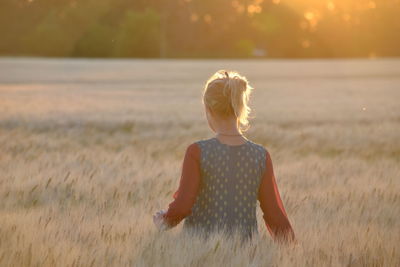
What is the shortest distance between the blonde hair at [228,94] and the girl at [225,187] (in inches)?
2.2

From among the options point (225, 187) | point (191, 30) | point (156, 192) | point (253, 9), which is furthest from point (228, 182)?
point (253, 9)

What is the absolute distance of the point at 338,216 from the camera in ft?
13.9

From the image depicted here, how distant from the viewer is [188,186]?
11.4ft

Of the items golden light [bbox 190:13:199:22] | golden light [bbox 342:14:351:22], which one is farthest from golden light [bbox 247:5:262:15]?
golden light [bbox 342:14:351:22]

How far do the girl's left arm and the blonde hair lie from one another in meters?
0.27

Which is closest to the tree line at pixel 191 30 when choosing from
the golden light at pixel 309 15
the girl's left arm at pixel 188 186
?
the golden light at pixel 309 15

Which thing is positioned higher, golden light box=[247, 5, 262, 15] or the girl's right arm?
golden light box=[247, 5, 262, 15]

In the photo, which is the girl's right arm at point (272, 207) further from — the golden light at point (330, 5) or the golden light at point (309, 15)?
the golden light at point (309, 15)

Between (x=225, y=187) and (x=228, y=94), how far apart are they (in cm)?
51

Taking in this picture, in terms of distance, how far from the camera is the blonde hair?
3.26m

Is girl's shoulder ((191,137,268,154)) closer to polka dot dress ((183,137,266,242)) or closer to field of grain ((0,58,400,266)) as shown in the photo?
polka dot dress ((183,137,266,242))

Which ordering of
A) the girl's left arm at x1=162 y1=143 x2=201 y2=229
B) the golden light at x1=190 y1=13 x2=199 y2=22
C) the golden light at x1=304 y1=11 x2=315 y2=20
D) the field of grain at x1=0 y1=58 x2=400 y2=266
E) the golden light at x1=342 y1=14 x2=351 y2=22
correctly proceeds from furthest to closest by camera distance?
the golden light at x1=190 y1=13 x2=199 y2=22 < the golden light at x1=304 y1=11 x2=315 y2=20 < the golden light at x1=342 y1=14 x2=351 y2=22 < the girl's left arm at x1=162 y1=143 x2=201 y2=229 < the field of grain at x1=0 y1=58 x2=400 y2=266

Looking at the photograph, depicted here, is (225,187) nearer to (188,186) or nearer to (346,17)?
(188,186)

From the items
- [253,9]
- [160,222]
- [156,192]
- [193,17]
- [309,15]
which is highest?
[253,9]
